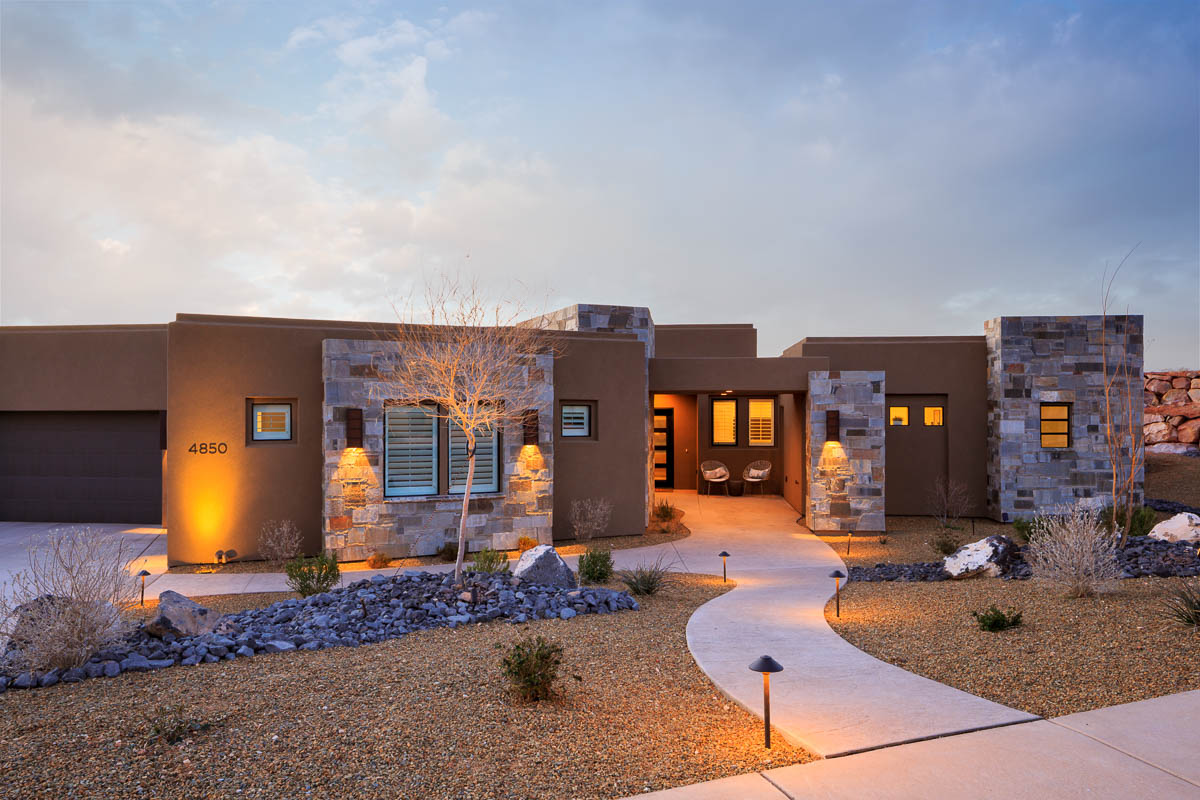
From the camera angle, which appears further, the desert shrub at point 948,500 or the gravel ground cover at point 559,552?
the desert shrub at point 948,500

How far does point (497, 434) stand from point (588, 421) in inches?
84.6

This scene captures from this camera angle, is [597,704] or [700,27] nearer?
[597,704]

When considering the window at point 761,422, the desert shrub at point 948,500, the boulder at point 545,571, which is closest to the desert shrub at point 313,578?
the boulder at point 545,571

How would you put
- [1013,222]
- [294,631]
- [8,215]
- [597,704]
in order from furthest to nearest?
[1013,222], [8,215], [294,631], [597,704]

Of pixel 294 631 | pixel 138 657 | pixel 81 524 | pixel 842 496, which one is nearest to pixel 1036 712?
pixel 294 631

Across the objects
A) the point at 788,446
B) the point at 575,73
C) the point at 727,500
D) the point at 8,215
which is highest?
the point at 575,73

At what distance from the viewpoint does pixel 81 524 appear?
1395cm

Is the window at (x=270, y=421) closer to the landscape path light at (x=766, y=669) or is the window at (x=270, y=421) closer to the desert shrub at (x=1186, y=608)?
the landscape path light at (x=766, y=669)

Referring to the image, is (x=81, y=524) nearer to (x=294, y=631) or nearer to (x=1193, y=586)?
(x=294, y=631)

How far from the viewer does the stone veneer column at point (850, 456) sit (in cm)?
1345

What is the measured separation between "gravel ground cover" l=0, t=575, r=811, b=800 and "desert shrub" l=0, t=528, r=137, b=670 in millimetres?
385

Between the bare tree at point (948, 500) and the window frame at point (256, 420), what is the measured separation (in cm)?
1301

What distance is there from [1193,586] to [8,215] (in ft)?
71.9

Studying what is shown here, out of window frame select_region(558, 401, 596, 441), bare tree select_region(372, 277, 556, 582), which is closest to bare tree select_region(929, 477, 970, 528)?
window frame select_region(558, 401, 596, 441)
